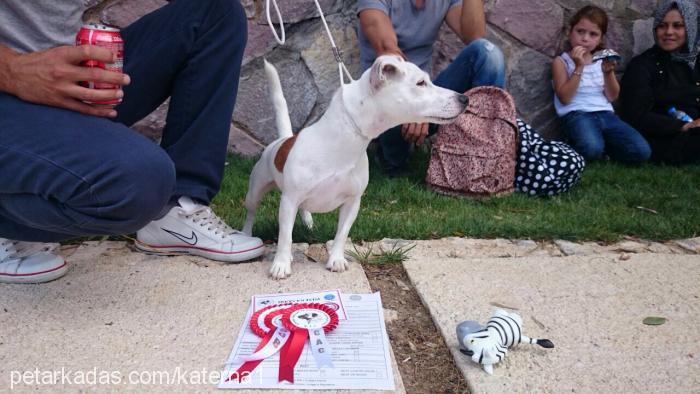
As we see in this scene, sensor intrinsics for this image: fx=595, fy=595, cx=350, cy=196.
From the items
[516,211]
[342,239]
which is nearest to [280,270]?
[342,239]

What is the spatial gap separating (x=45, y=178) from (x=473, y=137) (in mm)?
2095

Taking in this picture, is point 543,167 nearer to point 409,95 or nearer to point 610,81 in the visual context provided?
point 610,81

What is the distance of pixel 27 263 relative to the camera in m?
1.81

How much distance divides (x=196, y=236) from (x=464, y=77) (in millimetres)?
1812

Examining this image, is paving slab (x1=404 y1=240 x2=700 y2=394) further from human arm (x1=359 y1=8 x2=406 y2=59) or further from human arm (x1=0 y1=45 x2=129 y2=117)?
human arm (x1=359 y1=8 x2=406 y2=59)

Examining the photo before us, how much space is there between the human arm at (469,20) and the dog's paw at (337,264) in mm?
1795

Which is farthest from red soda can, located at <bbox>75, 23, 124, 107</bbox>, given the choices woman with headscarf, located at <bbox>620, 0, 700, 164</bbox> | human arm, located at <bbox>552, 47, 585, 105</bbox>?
woman with headscarf, located at <bbox>620, 0, 700, 164</bbox>

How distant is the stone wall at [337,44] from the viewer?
341cm

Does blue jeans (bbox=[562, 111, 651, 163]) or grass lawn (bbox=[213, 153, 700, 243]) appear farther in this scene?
blue jeans (bbox=[562, 111, 651, 163])

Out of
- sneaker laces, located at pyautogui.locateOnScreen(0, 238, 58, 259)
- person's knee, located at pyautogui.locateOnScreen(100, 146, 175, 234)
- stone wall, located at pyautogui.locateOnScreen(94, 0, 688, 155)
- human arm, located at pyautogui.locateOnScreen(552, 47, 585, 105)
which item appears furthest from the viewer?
human arm, located at pyautogui.locateOnScreen(552, 47, 585, 105)

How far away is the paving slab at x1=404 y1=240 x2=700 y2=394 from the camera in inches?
54.1

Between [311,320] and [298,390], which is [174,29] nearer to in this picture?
[311,320]

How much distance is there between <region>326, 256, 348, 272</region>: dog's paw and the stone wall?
5.74 ft

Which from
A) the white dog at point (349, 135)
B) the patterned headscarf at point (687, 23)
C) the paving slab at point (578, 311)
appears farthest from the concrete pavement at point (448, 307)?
the patterned headscarf at point (687, 23)
